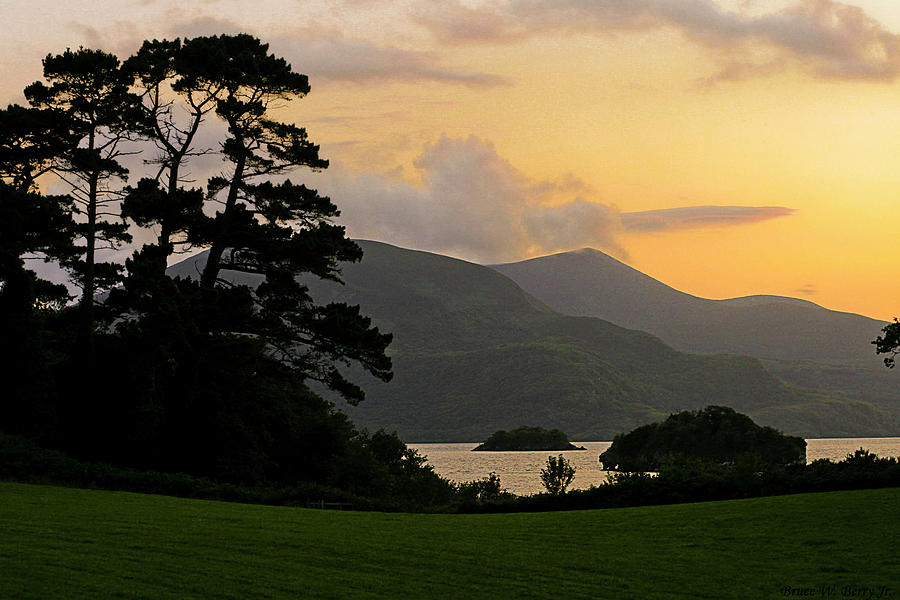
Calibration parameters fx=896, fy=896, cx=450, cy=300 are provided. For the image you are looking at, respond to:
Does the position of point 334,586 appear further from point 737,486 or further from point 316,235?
point 316,235

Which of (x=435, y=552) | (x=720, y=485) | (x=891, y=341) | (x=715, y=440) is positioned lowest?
(x=435, y=552)

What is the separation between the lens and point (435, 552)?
20.8 metres

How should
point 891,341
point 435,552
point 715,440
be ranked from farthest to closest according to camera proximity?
point 715,440, point 891,341, point 435,552

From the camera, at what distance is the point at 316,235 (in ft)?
158

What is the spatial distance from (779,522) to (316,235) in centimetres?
2955

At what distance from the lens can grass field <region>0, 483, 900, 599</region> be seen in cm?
1588

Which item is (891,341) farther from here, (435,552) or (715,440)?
(715,440)

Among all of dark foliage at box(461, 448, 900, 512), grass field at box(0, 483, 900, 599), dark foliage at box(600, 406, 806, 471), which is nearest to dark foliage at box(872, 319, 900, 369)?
dark foliage at box(461, 448, 900, 512)

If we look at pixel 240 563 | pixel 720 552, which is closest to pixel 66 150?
pixel 240 563

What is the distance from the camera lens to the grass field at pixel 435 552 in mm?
15875

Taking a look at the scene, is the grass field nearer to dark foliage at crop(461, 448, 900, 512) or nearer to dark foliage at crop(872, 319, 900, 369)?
dark foliage at crop(461, 448, 900, 512)

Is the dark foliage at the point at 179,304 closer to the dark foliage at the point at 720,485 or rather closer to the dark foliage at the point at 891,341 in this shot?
the dark foliage at the point at 720,485

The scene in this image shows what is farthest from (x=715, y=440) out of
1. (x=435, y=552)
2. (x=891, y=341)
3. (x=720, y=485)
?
(x=435, y=552)

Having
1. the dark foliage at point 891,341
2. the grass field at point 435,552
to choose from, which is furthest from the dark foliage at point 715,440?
the grass field at point 435,552
